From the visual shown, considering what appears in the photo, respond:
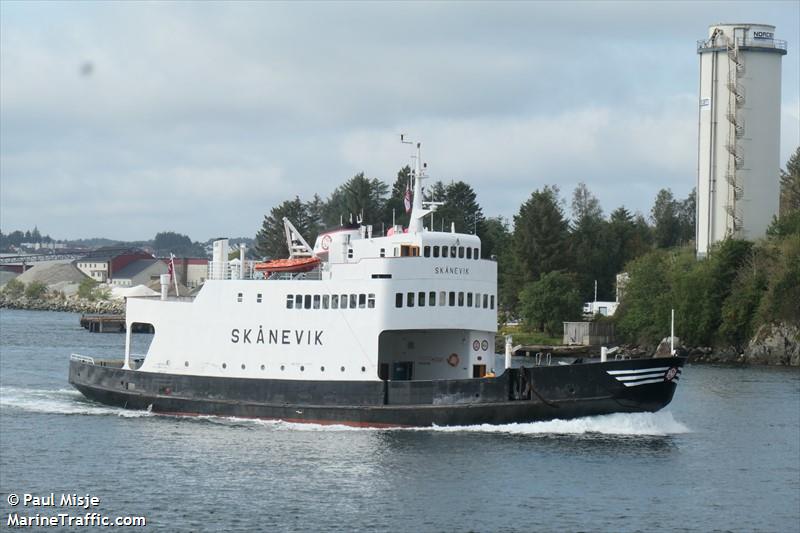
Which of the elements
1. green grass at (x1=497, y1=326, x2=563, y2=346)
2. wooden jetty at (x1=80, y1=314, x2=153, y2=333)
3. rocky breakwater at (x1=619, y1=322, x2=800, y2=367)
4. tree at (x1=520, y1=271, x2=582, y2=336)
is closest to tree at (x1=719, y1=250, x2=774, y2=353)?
rocky breakwater at (x1=619, y1=322, x2=800, y2=367)

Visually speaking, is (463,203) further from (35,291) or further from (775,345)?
(35,291)

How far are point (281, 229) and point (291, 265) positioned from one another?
60.6 metres

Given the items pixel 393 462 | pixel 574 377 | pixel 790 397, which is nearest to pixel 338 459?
pixel 393 462

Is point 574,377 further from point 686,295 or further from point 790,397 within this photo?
point 686,295

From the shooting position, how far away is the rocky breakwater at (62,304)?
144 metres

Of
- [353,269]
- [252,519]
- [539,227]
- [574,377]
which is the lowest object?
[252,519]

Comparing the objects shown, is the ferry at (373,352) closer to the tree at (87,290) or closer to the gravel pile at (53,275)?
the tree at (87,290)

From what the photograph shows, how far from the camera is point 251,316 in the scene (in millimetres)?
41062

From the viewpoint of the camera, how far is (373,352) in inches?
1524

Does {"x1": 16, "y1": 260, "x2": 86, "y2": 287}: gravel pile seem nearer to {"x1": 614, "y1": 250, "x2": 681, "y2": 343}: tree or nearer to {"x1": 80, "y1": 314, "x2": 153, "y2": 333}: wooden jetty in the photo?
{"x1": 80, "y1": 314, "x2": 153, "y2": 333}: wooden jetty

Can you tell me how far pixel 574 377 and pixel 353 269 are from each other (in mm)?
7726

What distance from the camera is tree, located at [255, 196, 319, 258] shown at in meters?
102

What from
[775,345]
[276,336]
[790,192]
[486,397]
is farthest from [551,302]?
[486,397]

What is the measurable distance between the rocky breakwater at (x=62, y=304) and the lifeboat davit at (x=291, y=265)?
96.0 m
